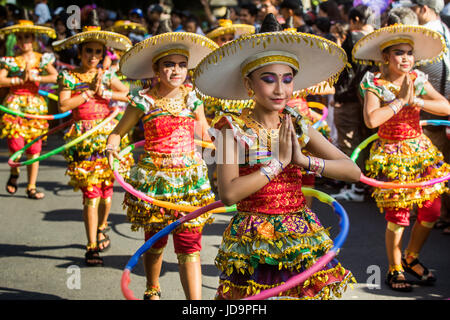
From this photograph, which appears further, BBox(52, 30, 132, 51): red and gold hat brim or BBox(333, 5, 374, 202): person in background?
BBox(333, 5, 374, 202): person in background

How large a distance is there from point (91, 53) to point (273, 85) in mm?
3650

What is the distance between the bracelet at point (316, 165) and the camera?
3.02 metres

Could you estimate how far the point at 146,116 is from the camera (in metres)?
4.89

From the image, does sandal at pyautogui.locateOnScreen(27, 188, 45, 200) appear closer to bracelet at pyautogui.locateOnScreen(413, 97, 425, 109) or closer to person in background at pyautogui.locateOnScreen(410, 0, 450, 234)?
person in background at pyautogui.locateOnScreen(410, 0, 450, 234)

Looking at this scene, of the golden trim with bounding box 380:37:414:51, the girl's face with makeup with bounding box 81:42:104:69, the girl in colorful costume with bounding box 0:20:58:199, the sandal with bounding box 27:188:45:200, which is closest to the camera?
the golden trim with bounding box 380:37:414:51

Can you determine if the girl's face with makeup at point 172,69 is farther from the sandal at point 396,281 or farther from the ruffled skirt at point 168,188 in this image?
the sandal at point 396,281

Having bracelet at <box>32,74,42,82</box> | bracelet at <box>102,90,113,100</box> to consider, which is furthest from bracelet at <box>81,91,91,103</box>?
bracelet at <box>32,74,42,82</box>

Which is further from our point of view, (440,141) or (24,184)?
(24,184)

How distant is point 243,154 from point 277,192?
290 mm

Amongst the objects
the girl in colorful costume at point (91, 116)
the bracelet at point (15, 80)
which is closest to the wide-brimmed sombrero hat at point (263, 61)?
the girl in colorful costume at point (91, 116)

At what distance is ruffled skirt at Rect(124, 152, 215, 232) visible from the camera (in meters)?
4.71

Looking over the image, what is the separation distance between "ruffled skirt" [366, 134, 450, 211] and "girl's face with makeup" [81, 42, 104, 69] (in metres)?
3.20
